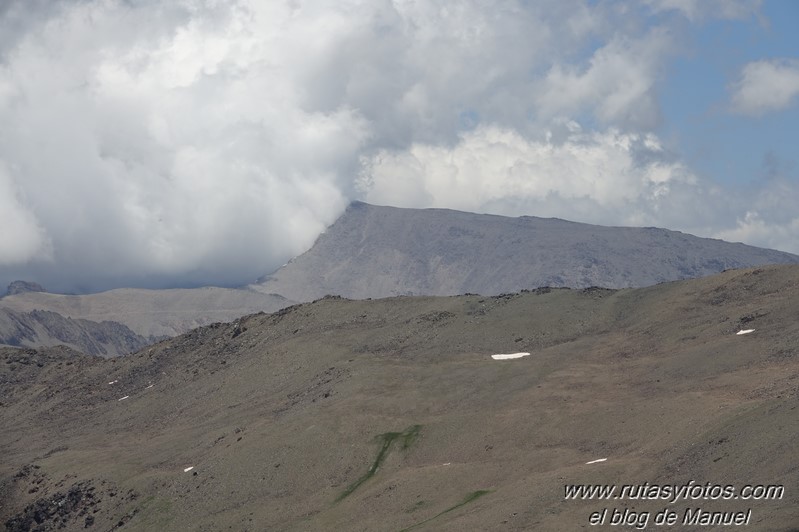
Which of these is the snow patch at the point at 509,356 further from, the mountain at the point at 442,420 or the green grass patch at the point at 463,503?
the green grass patch at the point at 463,503

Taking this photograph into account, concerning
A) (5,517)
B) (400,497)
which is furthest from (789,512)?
(5,517)

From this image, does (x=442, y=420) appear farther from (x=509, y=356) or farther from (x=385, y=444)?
(x=509, y=356)

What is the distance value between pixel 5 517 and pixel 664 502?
93.0 metres

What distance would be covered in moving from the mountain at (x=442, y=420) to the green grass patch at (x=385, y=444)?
335 mm

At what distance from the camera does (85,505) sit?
138 m

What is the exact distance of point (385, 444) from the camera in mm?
124875

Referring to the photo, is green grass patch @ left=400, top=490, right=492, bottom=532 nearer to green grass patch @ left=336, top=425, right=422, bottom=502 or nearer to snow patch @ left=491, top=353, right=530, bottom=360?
green grass patch @ left=336, top=425, right=422, bottom=502

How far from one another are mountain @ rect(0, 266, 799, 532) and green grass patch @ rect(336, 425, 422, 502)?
34cm

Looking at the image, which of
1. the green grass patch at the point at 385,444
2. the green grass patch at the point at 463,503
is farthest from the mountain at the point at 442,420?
the green grass patch at the point at 463,503

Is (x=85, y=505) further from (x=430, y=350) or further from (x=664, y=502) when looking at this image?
(x=664, y=502)

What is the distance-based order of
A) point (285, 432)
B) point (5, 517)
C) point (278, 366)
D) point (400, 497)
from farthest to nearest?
point (278, 366), point (5, 517), point (285, 432), point (400, 497)

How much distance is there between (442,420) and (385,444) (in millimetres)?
6997

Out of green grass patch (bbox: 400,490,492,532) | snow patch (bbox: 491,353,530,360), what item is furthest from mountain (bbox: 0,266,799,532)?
snow patch (bbox: 491,353,530,360)

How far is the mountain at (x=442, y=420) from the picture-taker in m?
92.5
